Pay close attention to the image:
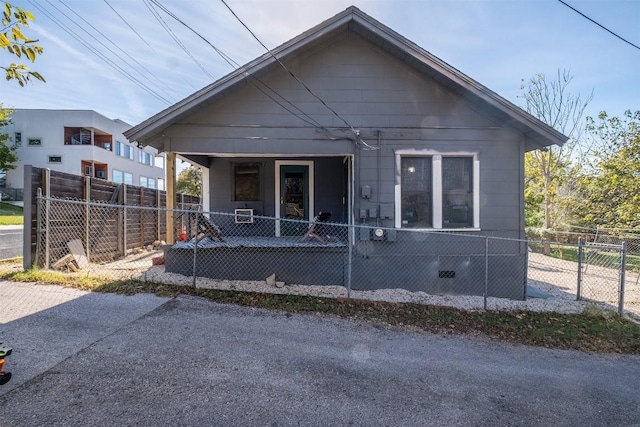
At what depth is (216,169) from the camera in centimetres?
965

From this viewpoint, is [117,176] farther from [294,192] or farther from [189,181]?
[294,192]

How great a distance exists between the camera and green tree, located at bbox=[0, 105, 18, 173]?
2794 centimetres

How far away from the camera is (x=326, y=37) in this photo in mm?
7168

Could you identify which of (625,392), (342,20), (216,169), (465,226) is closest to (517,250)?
(465,226)

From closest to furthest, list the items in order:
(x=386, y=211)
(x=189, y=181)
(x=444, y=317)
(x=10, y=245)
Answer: (x=444, y=317) < (x=386, y=211) < (x=10, y=245) < (x=189, y=181)

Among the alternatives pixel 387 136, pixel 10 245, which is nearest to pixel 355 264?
pixel 387 136

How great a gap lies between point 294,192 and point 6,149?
32008mm

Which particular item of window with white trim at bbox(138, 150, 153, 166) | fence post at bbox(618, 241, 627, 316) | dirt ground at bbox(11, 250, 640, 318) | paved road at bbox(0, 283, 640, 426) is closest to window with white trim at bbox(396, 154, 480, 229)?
dirt ground at bbox(11, 250, 640, 318)

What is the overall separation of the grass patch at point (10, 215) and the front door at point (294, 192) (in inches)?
713

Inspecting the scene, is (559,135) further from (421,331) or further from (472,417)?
(472,417)

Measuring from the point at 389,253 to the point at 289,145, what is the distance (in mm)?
3137

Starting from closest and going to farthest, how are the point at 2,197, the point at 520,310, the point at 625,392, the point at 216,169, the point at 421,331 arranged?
1. the point at 625,392
2. the point at 421,331
3. the point at 520,310
4. the point at 216,169
5. the point at 2,197

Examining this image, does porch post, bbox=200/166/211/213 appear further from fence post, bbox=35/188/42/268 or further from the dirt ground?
fence post, bbox=35/188/42/268

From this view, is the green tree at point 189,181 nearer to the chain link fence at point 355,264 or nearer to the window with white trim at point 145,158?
the window with white trim at point 145,158
